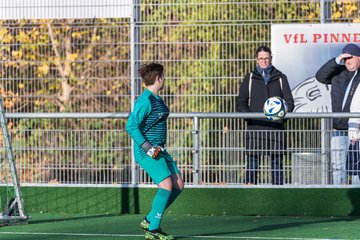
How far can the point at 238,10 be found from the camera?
18.2 m

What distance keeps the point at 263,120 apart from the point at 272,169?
0.63m

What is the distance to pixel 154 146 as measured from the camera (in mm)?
13312

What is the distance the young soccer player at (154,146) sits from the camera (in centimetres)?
1328

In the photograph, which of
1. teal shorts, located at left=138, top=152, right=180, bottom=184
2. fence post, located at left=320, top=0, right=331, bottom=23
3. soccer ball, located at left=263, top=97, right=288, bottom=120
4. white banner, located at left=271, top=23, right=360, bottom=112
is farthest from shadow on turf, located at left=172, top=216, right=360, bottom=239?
fence post, located at left=320, top=0, right=331, bottom=23

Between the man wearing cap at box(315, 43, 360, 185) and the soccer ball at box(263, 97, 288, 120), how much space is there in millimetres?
962

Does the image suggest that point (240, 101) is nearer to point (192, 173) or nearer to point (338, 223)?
point (192, 173)

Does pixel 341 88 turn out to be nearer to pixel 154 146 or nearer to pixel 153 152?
pixel 154 146

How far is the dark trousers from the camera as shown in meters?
16.5

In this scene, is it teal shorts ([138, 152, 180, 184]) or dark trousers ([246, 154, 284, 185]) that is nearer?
Result: teal shorts ([138, 152, 180, 184])

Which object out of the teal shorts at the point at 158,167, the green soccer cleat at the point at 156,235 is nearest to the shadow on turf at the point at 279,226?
the green soccer cleat at the point at 156,235

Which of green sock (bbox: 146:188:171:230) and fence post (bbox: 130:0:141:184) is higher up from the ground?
fence post (bbox: 130:0:141:184)

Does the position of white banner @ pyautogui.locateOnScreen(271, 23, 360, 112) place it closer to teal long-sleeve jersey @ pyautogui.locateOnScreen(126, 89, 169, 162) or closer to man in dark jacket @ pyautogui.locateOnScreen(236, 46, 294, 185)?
man in dark jacket @ pyautogui.locateOnScreen(236, 46, 294, 185)

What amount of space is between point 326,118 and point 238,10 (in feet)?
8.77

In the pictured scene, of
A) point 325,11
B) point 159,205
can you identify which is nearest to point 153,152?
point 159,205
